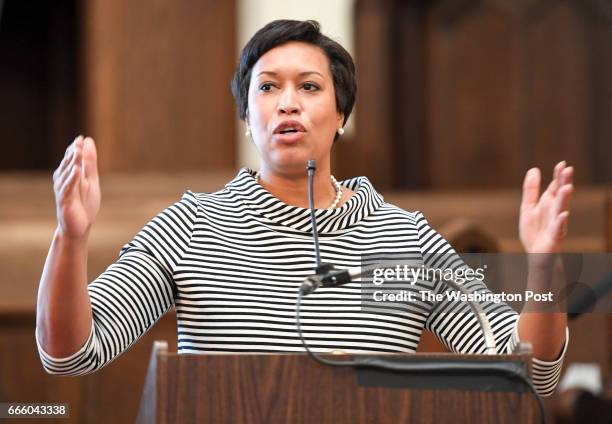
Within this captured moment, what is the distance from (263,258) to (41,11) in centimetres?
428

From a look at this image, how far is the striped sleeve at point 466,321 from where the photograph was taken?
71.3 inches

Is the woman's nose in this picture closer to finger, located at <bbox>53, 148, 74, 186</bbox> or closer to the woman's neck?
the woman's neck

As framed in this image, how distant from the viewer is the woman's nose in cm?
198

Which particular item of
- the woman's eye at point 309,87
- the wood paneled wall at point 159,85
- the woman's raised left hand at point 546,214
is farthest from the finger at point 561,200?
the wood paneled wall at point 159,85

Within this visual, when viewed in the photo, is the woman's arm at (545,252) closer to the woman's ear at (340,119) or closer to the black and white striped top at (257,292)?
the black and white striped top at (257,292)

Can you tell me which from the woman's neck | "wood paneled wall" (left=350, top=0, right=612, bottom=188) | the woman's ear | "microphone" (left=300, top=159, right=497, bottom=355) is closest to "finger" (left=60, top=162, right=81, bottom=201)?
"microphone" (left=300, top=159, right=497, bottom=355)

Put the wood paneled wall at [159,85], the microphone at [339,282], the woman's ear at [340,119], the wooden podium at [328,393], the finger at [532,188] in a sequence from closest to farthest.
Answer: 1. the wooden podium at [328,393]
2. the microphone at [339,282]
3. the finger at [532,188]
4. the woman's ear at [340,119]
5. the wood paneled wall at [159,85]

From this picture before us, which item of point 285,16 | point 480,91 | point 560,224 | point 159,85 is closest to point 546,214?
point 560,224

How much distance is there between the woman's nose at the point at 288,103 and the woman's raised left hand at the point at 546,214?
0.43 m

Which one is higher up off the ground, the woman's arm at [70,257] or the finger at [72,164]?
the finger at [72,164]

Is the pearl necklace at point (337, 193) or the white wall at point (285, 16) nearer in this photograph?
the pearl necklace at point (337, 193)

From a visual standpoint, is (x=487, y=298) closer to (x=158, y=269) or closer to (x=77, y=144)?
(x=158, y=269)

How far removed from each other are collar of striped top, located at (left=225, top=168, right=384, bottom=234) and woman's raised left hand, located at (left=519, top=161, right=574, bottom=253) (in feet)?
1.21

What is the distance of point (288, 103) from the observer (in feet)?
6.51
